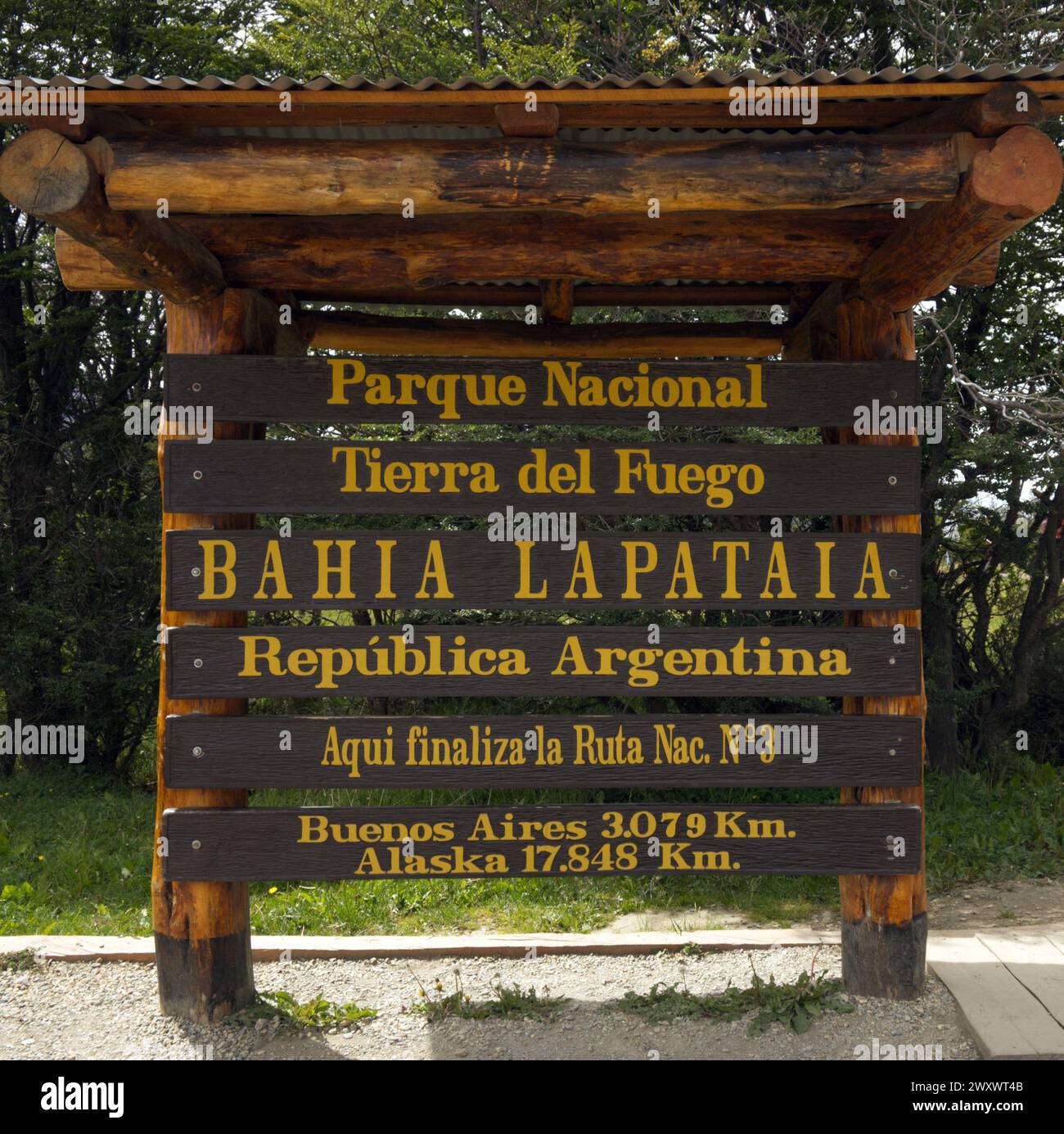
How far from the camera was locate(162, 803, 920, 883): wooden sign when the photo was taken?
4.36m

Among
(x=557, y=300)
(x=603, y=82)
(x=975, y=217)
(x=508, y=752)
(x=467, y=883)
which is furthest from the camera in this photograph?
(x=467, y=883)

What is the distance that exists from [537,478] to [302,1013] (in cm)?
260

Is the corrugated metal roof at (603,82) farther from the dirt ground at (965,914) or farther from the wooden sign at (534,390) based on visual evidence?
the dirt ground at (965,914)

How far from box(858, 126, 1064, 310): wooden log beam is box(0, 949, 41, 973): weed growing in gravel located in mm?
5250

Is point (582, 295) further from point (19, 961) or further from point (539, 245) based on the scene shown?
point (19, 961)

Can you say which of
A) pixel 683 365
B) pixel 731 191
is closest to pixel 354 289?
pixel 683 365

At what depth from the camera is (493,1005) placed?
15.4 ft

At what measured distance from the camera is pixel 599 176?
3715mm

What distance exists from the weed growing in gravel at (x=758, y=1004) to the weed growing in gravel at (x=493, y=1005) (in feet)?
1.04

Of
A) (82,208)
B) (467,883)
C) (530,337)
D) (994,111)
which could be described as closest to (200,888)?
(82,208)

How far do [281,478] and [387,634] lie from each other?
0.81 meters

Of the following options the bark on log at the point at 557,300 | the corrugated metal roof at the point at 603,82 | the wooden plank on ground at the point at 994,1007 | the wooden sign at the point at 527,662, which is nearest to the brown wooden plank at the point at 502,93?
the corrugated metal roof at the point at 603,82

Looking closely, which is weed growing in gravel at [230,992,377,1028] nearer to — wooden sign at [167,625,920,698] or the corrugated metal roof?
wooden sign at [167,625,920,698]

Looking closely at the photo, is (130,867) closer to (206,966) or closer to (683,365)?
(206,966)
